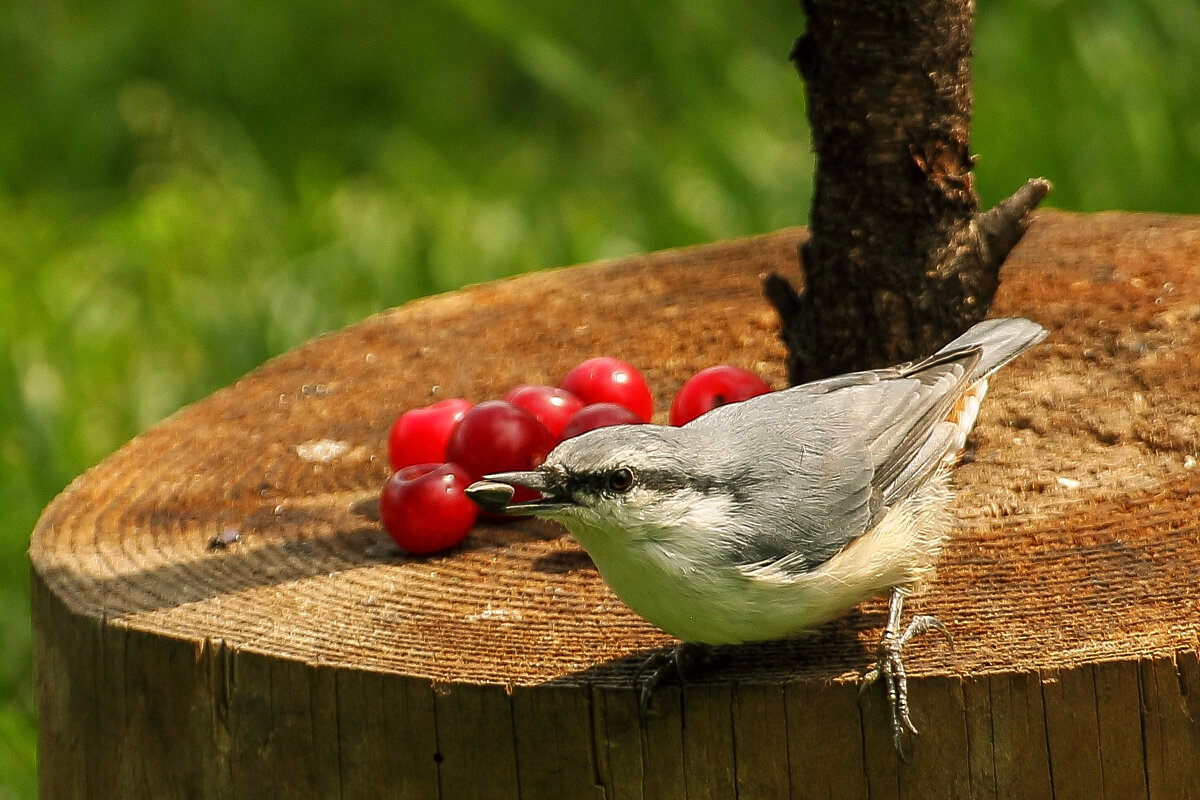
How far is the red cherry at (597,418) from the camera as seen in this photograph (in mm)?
2943

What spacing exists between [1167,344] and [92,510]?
7.73ft

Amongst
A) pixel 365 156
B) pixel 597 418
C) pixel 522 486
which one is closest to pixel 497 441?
pixel 597 418

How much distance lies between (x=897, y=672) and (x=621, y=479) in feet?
1.65

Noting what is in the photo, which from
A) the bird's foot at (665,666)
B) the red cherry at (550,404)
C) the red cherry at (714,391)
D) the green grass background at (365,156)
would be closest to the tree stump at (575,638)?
the bird's foot at (665,666)

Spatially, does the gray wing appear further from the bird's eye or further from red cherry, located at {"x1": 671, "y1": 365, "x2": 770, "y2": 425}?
red cherry, located at {"x1": 671, "y1": 365, "x2": 770, "y2": 425}

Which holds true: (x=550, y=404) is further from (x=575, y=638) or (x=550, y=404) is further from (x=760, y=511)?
(x=760, y=511)

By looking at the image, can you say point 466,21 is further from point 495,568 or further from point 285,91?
point 495,568

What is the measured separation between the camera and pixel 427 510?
9.39ft

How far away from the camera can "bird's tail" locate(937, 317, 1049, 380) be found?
9.57ft

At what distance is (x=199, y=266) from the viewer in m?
6.87

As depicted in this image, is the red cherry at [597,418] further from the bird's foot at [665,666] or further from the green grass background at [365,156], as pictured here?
the green grass background at [365,156]

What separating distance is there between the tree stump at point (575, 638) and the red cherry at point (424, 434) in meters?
0.12

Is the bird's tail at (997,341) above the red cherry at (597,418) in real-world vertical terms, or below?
above

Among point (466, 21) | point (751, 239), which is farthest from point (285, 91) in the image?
point (751, 239)
